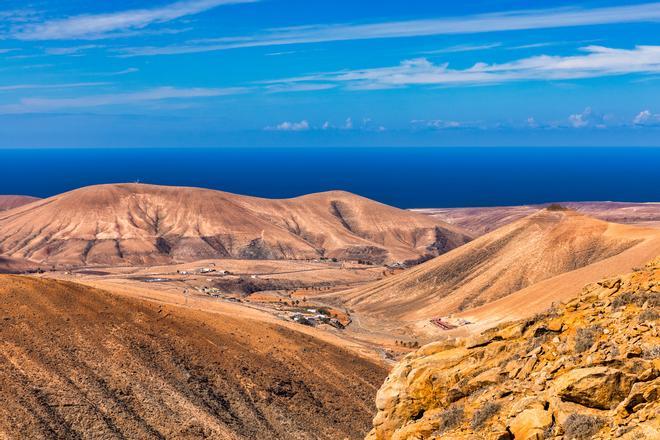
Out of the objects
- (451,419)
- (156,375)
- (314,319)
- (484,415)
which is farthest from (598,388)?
(314,319)

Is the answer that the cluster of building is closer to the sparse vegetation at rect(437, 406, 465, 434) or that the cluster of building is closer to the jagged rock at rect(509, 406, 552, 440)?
the sparse vegetation at rect(437, 406, 465, 434)

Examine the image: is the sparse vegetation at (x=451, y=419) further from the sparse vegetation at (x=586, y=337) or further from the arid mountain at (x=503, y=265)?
the arid mountain at (x=503, y=265)

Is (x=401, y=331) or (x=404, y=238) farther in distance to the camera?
(x=404, y=238)

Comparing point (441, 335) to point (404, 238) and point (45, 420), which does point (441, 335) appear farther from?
point (404, 238)

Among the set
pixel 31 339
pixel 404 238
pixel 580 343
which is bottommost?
pixel 404 238

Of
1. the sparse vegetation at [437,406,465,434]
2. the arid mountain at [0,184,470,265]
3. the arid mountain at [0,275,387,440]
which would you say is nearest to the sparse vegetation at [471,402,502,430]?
the sparse vegetation at [437,406,465,434]

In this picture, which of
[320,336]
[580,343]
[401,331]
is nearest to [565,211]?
[401,331]

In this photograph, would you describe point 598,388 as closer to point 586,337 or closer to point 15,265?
point 586,337
